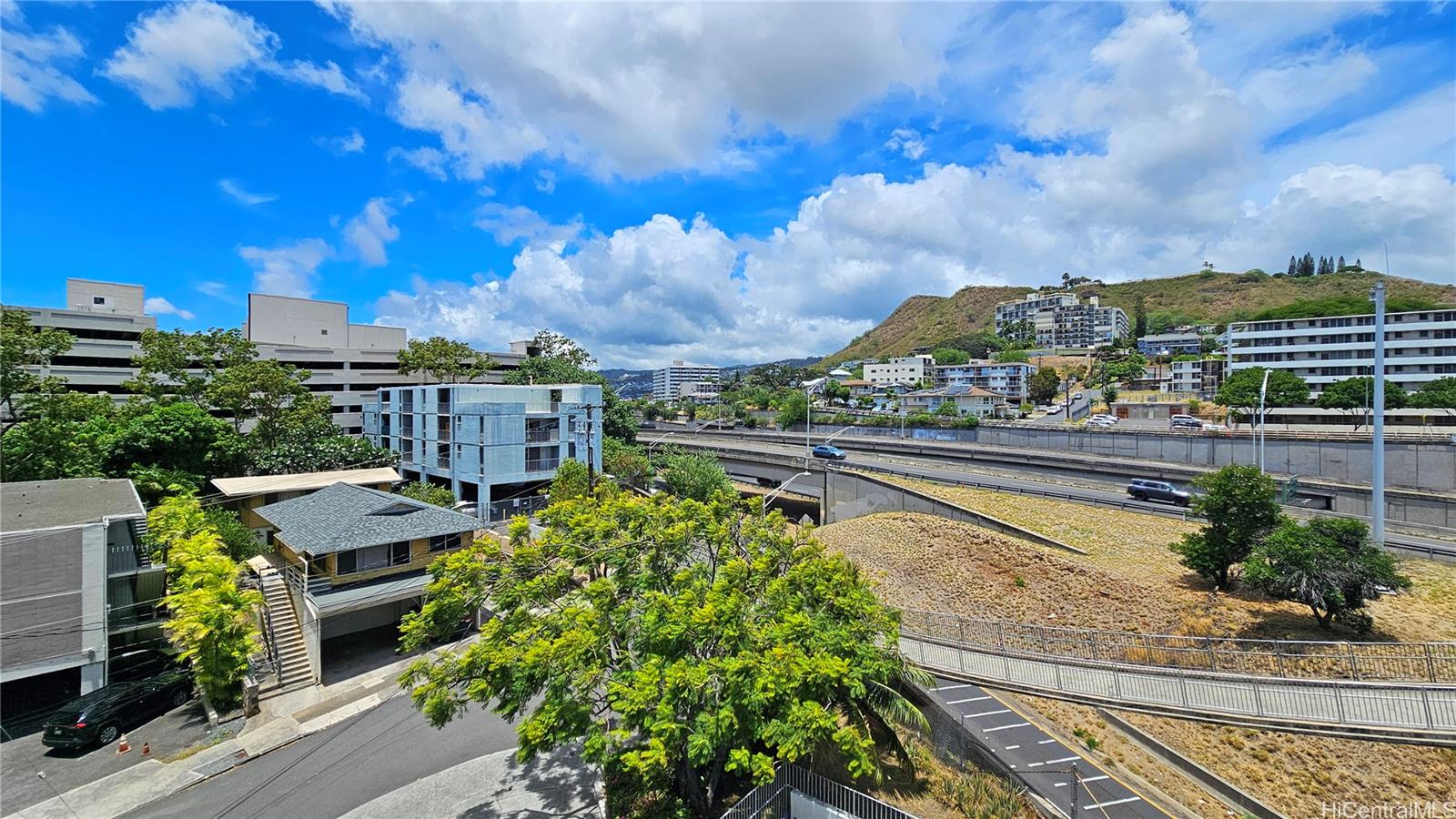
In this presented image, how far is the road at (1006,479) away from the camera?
29544mm

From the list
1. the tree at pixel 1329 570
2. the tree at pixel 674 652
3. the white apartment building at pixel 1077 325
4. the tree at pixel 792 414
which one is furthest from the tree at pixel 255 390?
the white apartment building at pixel 1077 325

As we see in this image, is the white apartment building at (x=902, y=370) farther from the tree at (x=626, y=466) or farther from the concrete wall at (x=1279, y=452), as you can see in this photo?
the tree at (x=626, y=466)

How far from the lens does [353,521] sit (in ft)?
81.1

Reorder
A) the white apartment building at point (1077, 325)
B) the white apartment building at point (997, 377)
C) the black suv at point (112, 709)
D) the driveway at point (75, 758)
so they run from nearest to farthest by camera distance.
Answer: the driveway at point (75, 758)
the black suv at point (112, 709)
the white apartment building at point (997, 377)
the white apartment building at point (1077, 325)

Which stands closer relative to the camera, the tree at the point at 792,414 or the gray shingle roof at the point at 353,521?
the gray shingle roof at the point at 353,521

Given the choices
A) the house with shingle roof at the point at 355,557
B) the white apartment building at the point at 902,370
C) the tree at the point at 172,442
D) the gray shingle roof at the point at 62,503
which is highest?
the white apartment building at the point at 902,370

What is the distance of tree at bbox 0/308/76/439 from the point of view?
31.4 metres

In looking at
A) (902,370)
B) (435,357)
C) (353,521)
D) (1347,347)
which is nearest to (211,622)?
(353,521)

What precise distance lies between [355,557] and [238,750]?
7.20 metres

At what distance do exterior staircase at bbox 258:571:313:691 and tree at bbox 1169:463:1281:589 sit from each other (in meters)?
35.4

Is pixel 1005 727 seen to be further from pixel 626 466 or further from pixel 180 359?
pixel 180 359

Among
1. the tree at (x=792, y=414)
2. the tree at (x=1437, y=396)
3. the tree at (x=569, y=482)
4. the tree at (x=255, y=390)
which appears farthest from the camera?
the tree at (x=792, y=414)

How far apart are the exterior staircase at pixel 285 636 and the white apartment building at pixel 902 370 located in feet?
457

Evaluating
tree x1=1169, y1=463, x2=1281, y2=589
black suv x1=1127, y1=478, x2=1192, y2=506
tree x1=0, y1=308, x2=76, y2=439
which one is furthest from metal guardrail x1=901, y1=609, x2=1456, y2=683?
tree x1=0, y1=308, x2=76, y2=439
